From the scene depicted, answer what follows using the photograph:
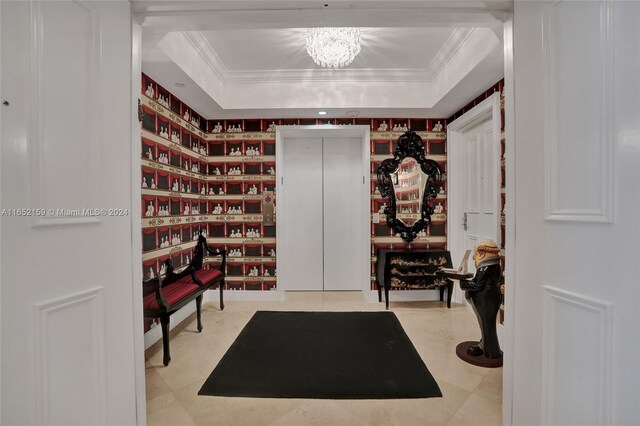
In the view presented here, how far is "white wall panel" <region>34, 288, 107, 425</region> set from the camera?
3.15 ft

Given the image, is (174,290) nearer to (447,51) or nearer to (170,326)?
(170,326)

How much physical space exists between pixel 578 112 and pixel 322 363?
215 cm

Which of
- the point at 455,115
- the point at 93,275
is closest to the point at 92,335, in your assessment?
the point at 93,275

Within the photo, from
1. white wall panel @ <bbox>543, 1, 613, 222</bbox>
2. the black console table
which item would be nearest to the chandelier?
white wall panel @ <bbox>543, 1, 613, 222</bbox>

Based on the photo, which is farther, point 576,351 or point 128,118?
point 128,118

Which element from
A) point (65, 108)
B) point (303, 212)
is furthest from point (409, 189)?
point (65, 108)

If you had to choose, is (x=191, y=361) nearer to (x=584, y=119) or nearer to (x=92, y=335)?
(x=92, y=335)

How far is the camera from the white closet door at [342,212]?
4.20 metres

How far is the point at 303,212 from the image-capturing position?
4.23 m

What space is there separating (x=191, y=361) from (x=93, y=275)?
154 cm

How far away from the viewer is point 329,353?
240 cm

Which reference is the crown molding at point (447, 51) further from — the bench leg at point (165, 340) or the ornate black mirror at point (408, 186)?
the bench leg at point (165, 340)

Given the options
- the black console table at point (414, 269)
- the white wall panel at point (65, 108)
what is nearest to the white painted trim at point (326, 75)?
the black console table at point (414, 269)

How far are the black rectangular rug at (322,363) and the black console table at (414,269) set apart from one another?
0.50 meters
